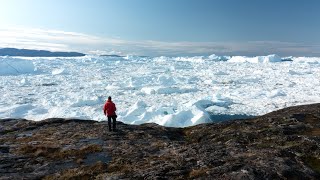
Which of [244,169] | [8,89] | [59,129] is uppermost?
[244,169]

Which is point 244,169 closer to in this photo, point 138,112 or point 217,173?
point 217,173

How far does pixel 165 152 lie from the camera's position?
14523mm

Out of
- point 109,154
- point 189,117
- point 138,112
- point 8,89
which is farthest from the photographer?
point 8,89

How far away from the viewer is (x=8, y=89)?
8600cm

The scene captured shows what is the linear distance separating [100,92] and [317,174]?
71.3m

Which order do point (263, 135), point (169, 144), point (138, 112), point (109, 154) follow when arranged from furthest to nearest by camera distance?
point (138, 112), point (263, 135), point (169, 144), point (109, 154)

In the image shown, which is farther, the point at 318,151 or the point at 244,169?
the point at 318,151

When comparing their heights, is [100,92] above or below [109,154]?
below

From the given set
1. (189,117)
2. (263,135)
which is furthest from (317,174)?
(189,117)

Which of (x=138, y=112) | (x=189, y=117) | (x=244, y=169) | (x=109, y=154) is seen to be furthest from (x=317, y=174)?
(x=138, y=112)

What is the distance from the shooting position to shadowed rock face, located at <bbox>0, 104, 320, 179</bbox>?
37.7 feet

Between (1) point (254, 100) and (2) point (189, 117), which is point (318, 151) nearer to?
(2) point (189, 117)

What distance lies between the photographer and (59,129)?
2103cm

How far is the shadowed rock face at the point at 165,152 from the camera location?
37.7ft
